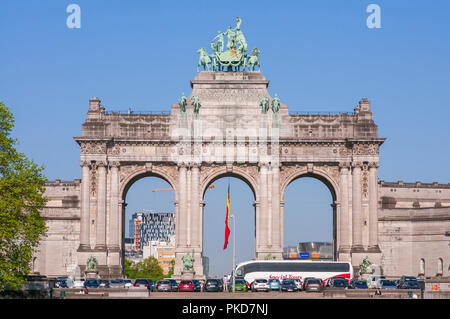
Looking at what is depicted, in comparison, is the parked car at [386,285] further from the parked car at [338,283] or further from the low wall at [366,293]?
the low wall at [366,293]

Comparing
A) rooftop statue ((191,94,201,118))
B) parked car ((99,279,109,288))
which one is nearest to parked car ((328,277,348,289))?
parked car ((99,279,109,288))

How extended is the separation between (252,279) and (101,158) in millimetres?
25652

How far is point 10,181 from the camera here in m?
70.2

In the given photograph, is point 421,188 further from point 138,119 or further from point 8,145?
point 8,145

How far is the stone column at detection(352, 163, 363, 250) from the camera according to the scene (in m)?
114

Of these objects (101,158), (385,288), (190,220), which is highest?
(101,158)

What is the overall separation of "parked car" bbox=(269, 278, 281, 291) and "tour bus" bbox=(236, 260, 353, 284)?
6303mm

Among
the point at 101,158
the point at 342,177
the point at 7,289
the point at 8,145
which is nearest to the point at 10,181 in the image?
the point at 8,145

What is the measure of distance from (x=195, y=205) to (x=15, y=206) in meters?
46.2

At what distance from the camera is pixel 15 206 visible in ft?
229

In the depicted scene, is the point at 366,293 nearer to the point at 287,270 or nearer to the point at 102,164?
the point at 287,270

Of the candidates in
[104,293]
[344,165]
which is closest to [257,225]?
[344,165]

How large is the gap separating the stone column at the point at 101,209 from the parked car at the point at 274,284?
1038 inches

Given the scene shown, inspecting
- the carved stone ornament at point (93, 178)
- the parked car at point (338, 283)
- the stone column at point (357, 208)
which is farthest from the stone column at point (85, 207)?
the parked car at point (338, 283)
